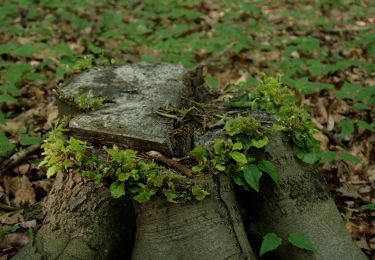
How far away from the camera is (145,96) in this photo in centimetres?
257

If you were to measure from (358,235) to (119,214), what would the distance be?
1533 mm

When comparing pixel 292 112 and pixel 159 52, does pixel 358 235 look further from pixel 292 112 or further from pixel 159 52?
pixel 159 52

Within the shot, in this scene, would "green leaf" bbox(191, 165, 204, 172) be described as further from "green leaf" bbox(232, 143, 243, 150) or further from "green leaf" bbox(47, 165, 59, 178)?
"green leaf" bbox(47, 165, 59, 178)

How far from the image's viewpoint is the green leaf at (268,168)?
2.11 metres

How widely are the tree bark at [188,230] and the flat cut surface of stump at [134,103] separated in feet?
0.89

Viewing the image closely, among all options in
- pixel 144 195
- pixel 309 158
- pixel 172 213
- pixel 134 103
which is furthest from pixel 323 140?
pixel 144 195

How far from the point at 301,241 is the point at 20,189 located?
1.91 metres

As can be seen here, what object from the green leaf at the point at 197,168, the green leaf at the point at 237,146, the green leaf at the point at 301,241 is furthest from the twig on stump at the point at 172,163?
the green leaf at the point at 301,241

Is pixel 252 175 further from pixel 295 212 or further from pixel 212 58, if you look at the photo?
pixel 212 58

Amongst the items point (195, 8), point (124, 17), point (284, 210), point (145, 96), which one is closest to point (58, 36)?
point (124, 17)

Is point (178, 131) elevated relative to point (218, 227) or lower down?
elevated

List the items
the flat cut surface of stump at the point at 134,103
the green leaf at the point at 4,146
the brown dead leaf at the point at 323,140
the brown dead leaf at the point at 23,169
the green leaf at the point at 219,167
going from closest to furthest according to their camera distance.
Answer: the green leaf at the point at 219,167 < the flat cut surface of stump at the point at 134,103 < the green leaf at the point at 4,146 < the brown dead leaf at the point at 23,169 < the brown dead leaf at the point at 323,140

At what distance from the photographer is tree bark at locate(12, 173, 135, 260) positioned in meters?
2.12

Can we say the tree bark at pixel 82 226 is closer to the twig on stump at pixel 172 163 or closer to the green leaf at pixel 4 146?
the twig on stump at pixel 172 163
